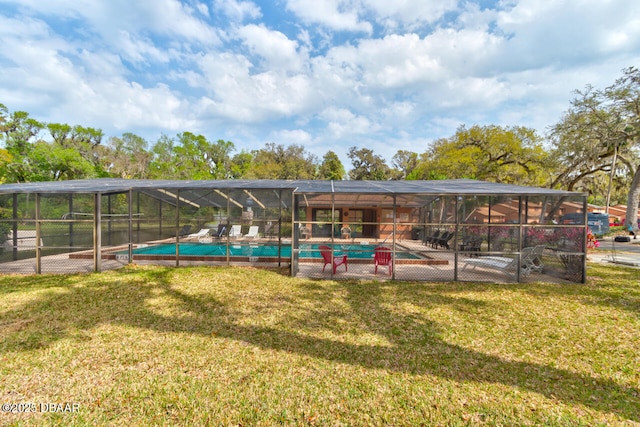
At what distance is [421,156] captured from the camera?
36344 mm

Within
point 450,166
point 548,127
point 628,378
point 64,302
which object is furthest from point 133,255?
point 548,127

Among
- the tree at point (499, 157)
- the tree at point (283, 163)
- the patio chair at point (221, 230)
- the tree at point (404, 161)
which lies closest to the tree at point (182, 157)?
the tree at point (283, 163)

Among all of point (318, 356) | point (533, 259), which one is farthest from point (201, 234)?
point (533, 259)

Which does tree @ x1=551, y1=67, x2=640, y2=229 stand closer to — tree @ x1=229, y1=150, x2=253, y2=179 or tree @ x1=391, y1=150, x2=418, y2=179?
tree @ x1=391, y1=150, x2=418, y2=179

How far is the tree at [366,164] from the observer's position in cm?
3822

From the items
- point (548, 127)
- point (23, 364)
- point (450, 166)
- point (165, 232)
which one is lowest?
point (23, 364)

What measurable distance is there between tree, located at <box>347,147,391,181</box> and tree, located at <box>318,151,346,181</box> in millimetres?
2343

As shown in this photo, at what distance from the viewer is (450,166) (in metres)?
25.8

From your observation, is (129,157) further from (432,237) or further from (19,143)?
(432,237)

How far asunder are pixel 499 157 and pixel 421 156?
40.9 ft

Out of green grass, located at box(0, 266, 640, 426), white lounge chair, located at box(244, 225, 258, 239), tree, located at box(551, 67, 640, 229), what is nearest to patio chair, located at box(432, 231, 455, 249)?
green grass, located at box(0, 266, 640, 426)

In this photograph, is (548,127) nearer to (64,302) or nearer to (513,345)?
(513,345)

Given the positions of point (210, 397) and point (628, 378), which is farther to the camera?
point (628, 378)

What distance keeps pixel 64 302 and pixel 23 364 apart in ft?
8.86
